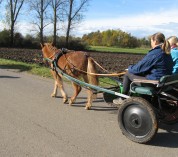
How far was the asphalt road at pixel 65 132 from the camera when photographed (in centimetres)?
498

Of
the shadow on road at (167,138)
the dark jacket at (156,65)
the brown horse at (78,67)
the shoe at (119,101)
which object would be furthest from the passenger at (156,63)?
the brown horse at (78,67)

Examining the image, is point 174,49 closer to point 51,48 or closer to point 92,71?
point 92,71

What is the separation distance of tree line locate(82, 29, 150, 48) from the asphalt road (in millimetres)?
84410

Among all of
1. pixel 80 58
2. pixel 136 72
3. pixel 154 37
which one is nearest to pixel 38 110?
pixel 80 58

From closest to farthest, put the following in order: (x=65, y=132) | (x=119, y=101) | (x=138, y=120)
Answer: (x=138, y=120)
(x=65, y=132)
(x=119, y=101)

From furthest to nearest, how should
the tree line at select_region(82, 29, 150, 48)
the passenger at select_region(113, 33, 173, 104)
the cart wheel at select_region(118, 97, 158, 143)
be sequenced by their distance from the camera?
1. the tree line at select_region(82, 29, 150, 48)
2. the passenger at select_region(113, 33, 173, 104)
3. the cart wheel at select_region(118, 97, 158, 143)

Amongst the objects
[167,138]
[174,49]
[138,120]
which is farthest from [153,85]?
[174,49]

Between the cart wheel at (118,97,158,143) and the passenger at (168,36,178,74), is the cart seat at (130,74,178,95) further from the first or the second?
the passenger at (168,36,178,74)

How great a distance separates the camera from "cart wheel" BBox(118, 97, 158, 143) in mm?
5219

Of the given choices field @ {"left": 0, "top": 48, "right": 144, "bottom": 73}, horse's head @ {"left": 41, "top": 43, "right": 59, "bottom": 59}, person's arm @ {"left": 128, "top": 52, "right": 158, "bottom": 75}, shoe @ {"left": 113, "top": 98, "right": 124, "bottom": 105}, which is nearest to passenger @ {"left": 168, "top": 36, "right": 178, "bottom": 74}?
person's arm @ {"left": 128, "top": 52, "right": 158, "bottom": 75}

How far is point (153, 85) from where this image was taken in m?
5.61

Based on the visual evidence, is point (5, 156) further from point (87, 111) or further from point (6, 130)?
point (87, 111)

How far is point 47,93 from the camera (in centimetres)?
946

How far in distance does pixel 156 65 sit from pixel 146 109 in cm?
88
